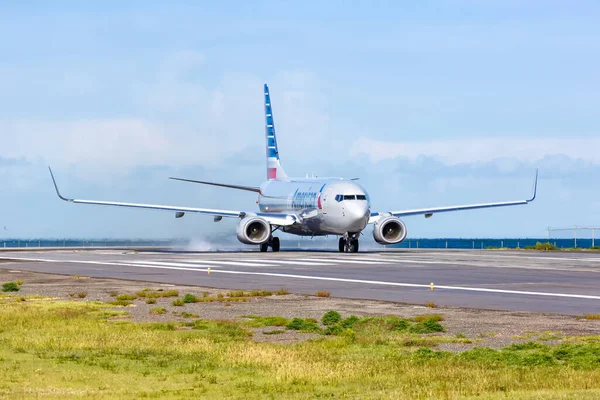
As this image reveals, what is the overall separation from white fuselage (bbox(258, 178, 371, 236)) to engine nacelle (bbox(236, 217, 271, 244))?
265 centimetres

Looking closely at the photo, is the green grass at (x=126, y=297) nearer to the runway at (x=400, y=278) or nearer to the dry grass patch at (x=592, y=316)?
the runway at (x=400, y=278)

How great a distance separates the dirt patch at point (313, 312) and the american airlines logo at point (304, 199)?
2906cm

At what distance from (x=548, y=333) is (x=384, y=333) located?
8.80 ft

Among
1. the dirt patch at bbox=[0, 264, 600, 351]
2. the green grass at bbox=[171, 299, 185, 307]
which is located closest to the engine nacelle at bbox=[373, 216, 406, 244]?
the dirt patch at bbox=[0, 264, 600, 351]

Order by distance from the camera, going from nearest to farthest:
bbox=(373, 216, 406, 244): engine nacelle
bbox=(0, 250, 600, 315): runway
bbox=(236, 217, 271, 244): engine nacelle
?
bbox=(0, 250, 600, 315): runway → bbox=(236, 217, 271, 244): engine nacelle → bbox=(373, 216, 406, 244): engine nacelle

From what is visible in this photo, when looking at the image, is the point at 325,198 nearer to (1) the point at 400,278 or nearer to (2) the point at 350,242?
(2) the point at 350,242

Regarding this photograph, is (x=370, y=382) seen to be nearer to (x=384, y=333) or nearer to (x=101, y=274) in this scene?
(x=384, y=333)

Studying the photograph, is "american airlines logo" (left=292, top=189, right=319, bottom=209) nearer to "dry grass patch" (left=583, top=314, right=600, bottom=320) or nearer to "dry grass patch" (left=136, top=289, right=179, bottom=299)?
"dry grass patch" (left=136, top=289, right=179, bottom=299)

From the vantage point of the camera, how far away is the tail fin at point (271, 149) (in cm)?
7156

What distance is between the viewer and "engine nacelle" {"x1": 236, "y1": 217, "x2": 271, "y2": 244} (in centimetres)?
5712

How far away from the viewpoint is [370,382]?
12078 millimetres

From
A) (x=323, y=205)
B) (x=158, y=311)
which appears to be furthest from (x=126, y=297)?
(x=323, y=205)

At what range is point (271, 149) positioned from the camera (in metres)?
72.8

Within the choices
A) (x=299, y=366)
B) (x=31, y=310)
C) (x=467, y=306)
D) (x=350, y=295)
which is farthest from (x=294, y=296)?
(x=299, y=366)
